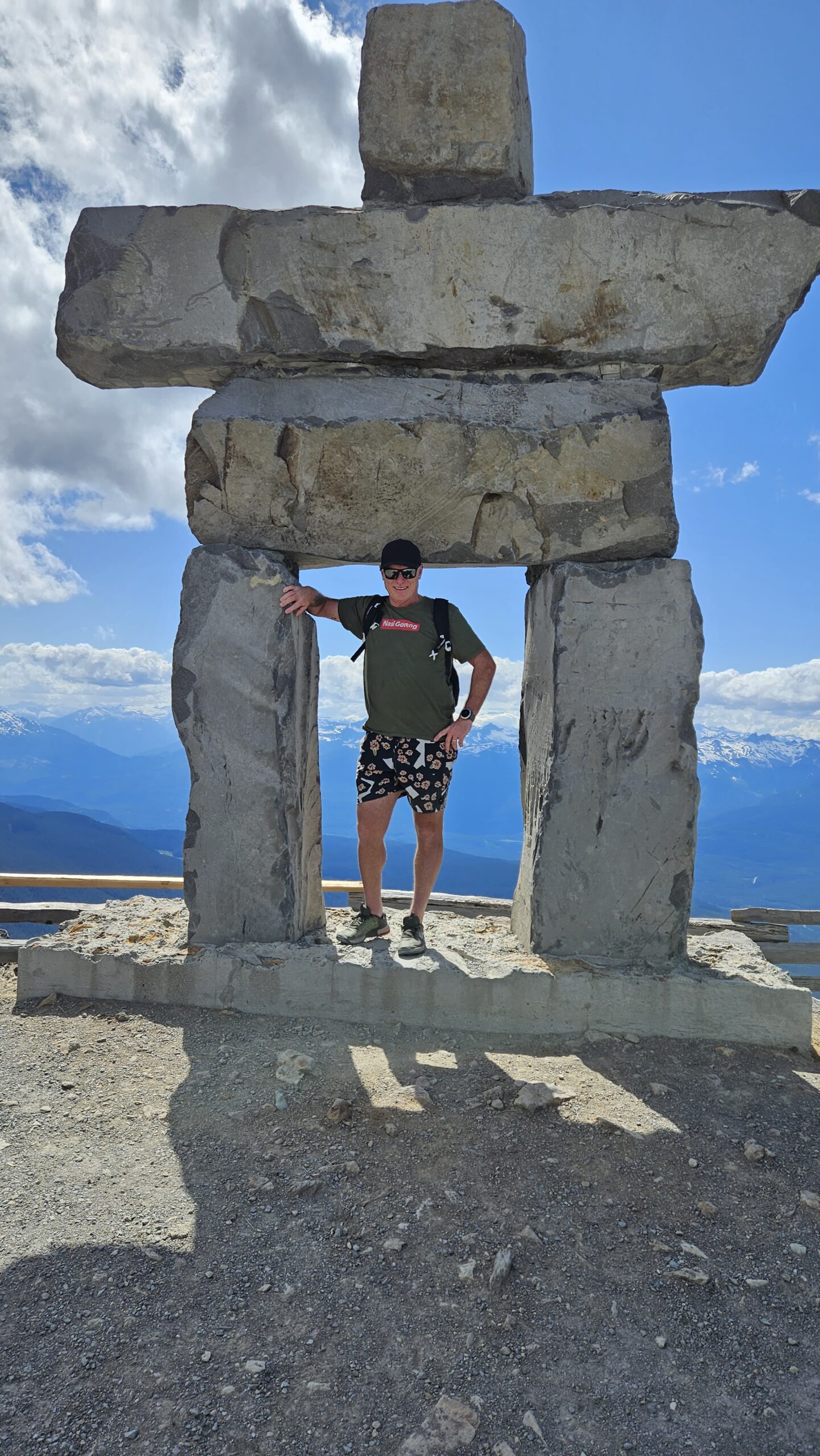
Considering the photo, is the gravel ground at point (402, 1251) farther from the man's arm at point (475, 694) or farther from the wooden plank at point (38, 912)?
the wooden plank at point (38, 912)

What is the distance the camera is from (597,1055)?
3490mm

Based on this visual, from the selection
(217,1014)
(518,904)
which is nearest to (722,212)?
(518,904)

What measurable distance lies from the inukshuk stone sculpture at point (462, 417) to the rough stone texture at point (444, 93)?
13mm

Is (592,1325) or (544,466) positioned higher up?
(544,466)

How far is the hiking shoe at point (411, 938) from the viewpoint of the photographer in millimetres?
3857

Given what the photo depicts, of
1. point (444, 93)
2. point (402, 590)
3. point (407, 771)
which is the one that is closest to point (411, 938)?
point (407, 771)

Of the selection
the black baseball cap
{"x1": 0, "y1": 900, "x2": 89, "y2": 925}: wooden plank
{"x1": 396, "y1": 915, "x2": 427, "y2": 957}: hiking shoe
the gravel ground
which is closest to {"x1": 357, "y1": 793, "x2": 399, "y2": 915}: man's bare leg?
{"x1": 396, "y1": 915, "x2": 427, "y2": 957}: hiking shoe

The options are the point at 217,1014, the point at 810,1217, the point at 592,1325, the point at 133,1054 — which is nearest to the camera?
the point at 592,1325

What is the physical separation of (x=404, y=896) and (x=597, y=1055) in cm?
234

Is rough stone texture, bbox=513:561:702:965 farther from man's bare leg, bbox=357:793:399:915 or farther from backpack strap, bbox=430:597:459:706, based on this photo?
man's bare leg, bbox=357:793:399:915

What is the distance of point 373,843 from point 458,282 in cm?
262

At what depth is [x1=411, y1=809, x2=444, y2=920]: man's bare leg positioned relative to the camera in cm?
396

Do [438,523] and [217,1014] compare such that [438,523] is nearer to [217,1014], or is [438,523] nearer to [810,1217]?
[217,1014]

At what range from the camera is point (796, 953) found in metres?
5.43
